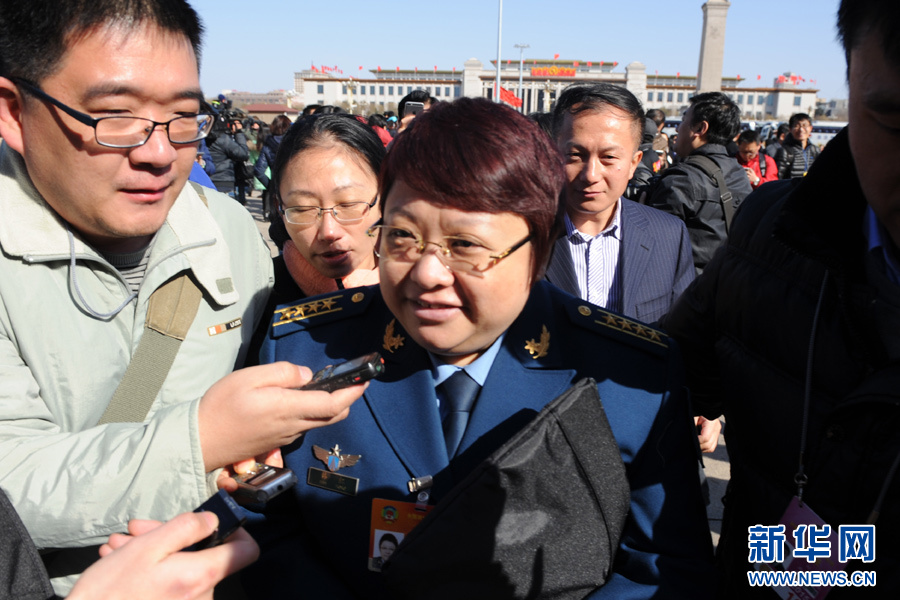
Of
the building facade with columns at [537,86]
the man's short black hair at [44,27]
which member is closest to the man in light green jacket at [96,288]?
the man's short black hair at [44,27]

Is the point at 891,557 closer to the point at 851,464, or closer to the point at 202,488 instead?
the point at 851,464

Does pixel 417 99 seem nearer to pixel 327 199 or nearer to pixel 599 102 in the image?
pixel 599 102

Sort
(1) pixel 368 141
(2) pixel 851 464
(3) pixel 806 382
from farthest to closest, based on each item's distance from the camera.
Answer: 1. (1) pixel 368 141
2. (3) pixel 806 382
3. (2) pixel 851 464

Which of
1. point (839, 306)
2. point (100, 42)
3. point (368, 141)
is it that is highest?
point (100, 42)

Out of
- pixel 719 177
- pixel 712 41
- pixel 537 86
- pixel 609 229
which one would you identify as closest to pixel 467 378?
pixel 609 229

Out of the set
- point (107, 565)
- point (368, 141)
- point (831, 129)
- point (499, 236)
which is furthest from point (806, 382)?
point (831, 129)

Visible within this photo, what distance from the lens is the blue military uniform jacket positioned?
153cm

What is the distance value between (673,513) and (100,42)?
5.61ft

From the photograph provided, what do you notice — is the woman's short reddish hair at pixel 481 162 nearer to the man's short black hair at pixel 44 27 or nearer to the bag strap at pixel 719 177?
the man's short black hair at pixel 44 27

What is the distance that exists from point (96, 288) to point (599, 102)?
2.47 meters

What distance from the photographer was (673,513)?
1.52 m

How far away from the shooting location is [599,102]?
10.5 ft

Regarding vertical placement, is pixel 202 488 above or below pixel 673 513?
above

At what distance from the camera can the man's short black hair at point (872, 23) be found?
1.10 m
